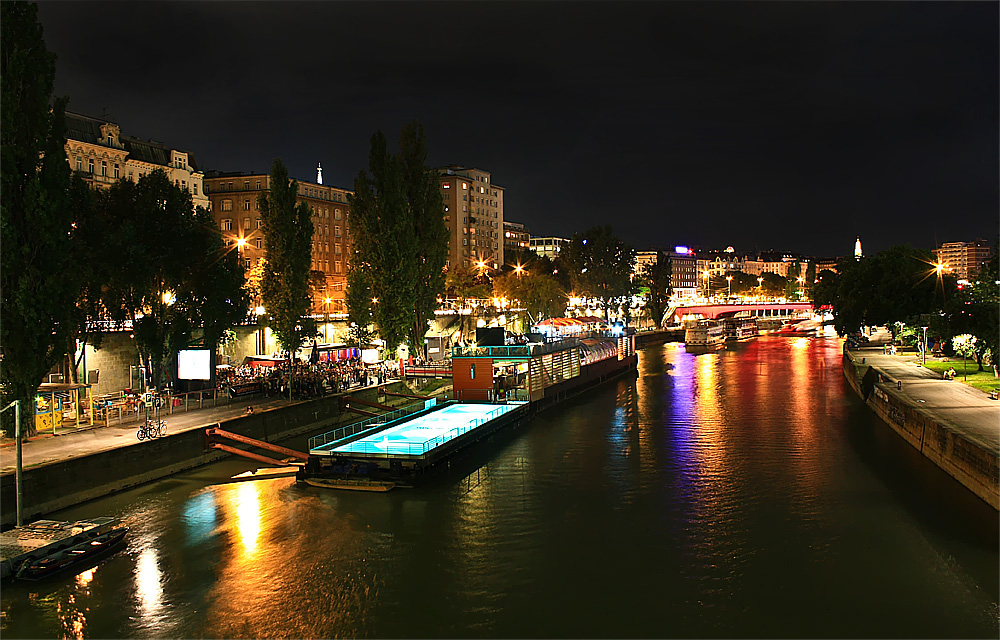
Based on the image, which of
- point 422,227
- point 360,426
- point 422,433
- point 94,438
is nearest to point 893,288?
point 422,227

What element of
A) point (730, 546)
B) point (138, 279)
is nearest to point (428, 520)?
point (730, 546)

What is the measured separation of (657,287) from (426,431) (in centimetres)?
10267

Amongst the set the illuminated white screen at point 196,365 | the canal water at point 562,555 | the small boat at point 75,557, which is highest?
the illuminated white screen at point 196,365

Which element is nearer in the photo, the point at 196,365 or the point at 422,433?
the point at 422,433

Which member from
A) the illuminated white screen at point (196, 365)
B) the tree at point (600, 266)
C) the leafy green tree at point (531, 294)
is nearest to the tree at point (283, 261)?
the illuminated white screen at point (196, 365)

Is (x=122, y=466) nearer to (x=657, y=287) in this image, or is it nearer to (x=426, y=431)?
(x=426, y=431)

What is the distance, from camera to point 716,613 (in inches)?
597

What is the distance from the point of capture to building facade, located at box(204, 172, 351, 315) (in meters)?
94.1

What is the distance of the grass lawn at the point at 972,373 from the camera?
35000mm

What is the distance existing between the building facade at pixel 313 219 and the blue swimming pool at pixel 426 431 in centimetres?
5436

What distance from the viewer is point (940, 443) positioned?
84.7 feet

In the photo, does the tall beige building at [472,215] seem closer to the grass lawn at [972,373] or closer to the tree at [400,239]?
the tree at [400,239]

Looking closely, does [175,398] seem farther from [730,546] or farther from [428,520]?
[730,546]

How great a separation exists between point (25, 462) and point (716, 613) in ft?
58.9
